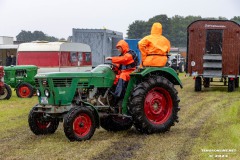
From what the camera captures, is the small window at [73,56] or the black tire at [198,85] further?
the small window at [73,56]

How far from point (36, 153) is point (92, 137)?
5.19 ft

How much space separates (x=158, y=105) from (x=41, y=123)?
2.15 metres

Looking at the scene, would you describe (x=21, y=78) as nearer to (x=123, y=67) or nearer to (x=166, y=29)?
(x=123, y=67)

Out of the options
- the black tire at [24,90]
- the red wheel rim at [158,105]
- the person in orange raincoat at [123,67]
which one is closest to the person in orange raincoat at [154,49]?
the person in orange raincoat at [123,67]

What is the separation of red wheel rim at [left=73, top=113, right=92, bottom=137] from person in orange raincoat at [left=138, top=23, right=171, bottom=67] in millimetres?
1644

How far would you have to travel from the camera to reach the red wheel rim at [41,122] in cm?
882

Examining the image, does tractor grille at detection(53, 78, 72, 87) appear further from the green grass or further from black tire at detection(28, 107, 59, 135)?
the green grass

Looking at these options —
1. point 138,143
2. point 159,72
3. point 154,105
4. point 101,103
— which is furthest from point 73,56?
point 138,143

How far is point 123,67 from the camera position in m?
9.03

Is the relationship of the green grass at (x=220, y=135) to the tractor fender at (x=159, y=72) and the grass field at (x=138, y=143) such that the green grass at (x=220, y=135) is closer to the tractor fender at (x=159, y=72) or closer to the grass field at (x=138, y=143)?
the grass field at (x=138, y=143)

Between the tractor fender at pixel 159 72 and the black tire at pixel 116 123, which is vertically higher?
the tractor fender at pixel 159 72

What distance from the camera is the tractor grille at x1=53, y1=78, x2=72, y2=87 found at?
836cm

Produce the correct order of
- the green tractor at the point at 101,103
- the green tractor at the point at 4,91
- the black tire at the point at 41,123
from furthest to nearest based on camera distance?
the green tractor at the point at 4,91, the black tire at the point at 41,123, the green tractor at the point at 101,103

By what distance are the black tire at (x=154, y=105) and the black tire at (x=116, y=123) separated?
32 centimetres
